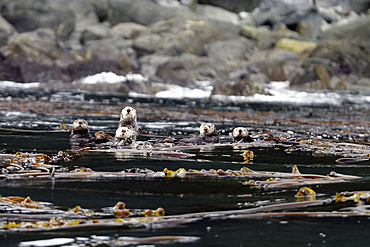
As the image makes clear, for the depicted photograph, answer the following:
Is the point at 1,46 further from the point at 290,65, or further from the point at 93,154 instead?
the point at 93,154

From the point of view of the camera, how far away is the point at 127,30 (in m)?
47.0

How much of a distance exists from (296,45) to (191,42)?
7.32 m

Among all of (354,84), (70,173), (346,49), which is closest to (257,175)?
(70,173)

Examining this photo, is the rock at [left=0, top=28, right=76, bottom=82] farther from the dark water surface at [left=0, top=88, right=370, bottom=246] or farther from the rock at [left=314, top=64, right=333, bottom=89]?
the dark water surface at [left=0, top=88, right=370, bottom=246]

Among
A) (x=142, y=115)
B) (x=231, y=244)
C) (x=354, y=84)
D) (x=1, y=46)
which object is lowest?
(x=231, y=244)

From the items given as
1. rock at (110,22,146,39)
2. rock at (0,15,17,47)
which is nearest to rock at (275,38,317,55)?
rock at (110,22,146,39)

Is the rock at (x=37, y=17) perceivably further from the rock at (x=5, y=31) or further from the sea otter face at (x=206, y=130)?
the sea otter face at (x=206, y=130)

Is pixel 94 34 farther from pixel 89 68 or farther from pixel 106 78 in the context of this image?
pixel 106 78

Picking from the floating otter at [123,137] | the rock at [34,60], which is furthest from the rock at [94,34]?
the floating otter at [123,137]

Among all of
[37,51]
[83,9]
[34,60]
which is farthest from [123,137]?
[83,9]

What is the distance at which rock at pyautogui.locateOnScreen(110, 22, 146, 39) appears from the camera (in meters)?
45.9

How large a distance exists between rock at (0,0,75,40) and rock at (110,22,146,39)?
134 inches

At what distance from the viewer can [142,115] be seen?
1956cm

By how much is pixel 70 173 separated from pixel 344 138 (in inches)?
294
